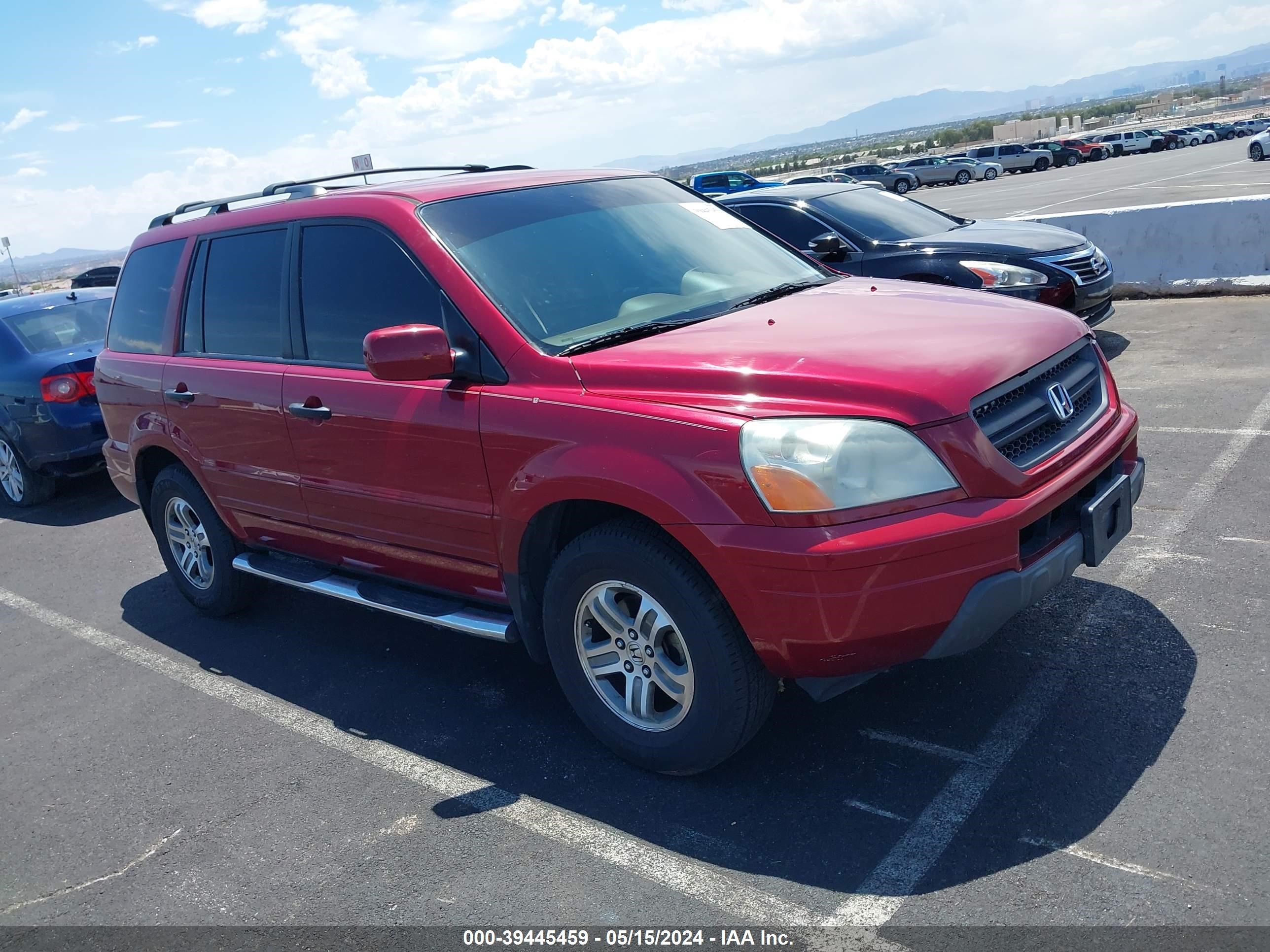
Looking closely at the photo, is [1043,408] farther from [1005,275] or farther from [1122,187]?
[1122,187]

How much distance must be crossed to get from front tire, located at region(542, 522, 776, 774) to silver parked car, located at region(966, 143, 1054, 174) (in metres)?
54.2

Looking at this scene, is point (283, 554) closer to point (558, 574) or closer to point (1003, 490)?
point (558, 574)

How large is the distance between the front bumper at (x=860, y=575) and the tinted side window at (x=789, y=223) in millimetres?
6024

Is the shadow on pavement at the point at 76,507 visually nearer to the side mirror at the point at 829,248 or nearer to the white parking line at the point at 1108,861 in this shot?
the side mirror at the point at 829,248

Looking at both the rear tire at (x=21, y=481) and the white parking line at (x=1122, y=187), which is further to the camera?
the white parking line at (x=1122, y=187)

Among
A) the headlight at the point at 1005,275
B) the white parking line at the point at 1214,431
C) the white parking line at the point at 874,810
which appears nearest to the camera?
the white parking line at the point at 874,810

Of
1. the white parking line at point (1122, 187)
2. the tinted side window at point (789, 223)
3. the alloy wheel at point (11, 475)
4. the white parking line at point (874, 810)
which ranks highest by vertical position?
the tinted side window at point (789, 223)

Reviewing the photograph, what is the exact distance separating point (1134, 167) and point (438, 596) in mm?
45301

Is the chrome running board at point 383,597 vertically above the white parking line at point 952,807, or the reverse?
Answer: the chrome running board at point 383,597

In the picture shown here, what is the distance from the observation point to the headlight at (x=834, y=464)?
9.67 ft

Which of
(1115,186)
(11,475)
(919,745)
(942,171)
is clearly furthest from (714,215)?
(942,171)

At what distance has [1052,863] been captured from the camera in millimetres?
2824

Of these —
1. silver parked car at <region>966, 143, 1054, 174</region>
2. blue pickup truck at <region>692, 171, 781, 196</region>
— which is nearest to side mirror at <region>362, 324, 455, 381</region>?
blue pickup truck at <region>692, 171, 781, 196</region>

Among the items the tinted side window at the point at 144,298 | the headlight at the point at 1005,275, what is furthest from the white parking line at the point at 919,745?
the headlight at the point at 1005,275
